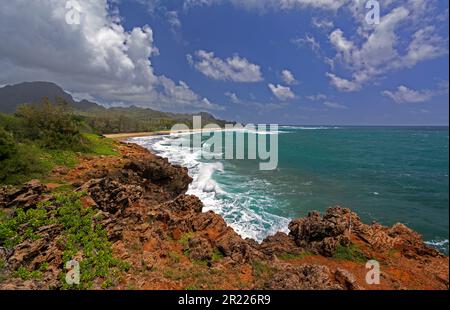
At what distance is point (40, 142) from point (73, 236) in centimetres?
1850

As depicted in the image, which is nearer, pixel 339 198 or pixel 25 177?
pixel 25 177

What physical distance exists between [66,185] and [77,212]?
17.1 feet

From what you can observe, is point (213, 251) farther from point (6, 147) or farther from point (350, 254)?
point (6, 147)

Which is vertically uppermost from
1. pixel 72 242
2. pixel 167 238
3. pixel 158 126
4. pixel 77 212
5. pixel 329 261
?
pixel 158 126

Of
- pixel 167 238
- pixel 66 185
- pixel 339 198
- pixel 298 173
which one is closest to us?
pixel 167 238

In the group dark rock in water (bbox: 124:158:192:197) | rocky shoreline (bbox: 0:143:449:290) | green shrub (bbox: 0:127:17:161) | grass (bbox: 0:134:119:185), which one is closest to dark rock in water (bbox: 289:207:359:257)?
rocky shoreline (bbox: 0:143:449:290)

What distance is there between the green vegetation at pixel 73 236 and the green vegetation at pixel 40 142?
22.8 ft

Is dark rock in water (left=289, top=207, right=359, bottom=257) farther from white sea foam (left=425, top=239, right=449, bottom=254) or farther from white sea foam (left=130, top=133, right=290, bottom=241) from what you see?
white sea foam (left=425, top=239, right=449, bottom=254)

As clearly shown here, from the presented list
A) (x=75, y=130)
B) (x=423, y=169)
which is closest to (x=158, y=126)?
(x=75, y=130)

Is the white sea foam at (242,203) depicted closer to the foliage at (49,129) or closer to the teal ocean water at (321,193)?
the teal ocean water at (321,193)

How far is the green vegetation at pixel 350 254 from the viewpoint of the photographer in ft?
38.4

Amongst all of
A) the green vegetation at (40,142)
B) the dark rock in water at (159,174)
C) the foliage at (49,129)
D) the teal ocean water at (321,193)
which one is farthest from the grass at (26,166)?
the teal ocean water at (321,193)

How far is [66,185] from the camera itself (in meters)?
14.4
